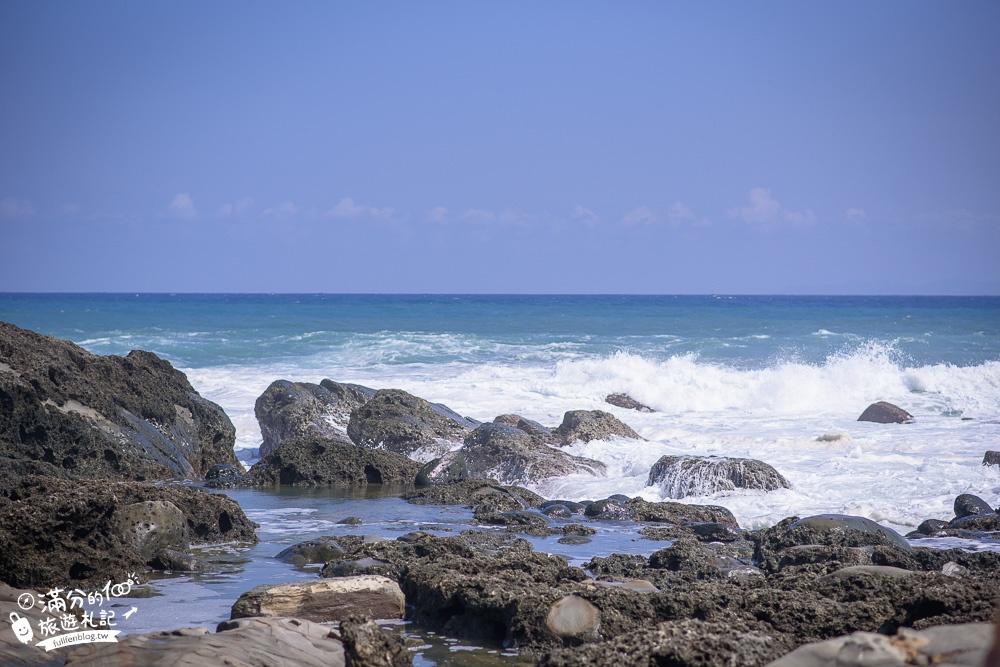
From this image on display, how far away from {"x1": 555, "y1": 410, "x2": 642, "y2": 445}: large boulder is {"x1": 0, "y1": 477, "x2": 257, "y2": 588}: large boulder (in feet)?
28.2

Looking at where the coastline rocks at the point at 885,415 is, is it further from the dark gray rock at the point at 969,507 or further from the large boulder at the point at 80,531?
the large boulder at the point at 80,531

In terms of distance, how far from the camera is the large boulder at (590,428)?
15523 mm

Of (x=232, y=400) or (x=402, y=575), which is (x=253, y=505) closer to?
(x=402, y=575)

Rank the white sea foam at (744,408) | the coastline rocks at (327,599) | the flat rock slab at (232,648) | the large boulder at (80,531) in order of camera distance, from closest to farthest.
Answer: the flat rock slab at (232,648), the coastline rocks at (327,599), the large boulder at (80,531), the white sea foam at (744,408)

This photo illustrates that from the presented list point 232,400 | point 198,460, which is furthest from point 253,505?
point 232,400

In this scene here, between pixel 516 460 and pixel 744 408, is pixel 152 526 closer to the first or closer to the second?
pixel 516 460

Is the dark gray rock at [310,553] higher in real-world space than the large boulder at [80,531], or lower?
lower

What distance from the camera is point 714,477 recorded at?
39.1 ft

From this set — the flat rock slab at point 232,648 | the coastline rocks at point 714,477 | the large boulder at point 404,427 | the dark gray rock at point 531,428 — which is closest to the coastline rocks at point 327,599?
the flat rock slab at point 232,648

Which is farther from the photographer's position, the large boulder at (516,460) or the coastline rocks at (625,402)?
the coastline rocks at (625,402)

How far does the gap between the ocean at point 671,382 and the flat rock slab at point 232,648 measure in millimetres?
2403

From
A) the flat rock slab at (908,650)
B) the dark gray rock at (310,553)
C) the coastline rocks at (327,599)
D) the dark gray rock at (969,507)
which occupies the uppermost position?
the flat rock slab at (908,650)

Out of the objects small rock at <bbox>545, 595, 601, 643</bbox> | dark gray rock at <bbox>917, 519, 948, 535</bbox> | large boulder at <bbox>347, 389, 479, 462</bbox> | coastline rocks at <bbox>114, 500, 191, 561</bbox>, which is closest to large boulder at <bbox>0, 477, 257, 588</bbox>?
coastline rocks at <bbox>114, 500, 191, 561</bbox>

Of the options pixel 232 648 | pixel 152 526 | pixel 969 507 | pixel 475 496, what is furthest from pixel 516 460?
pixel 232 648
